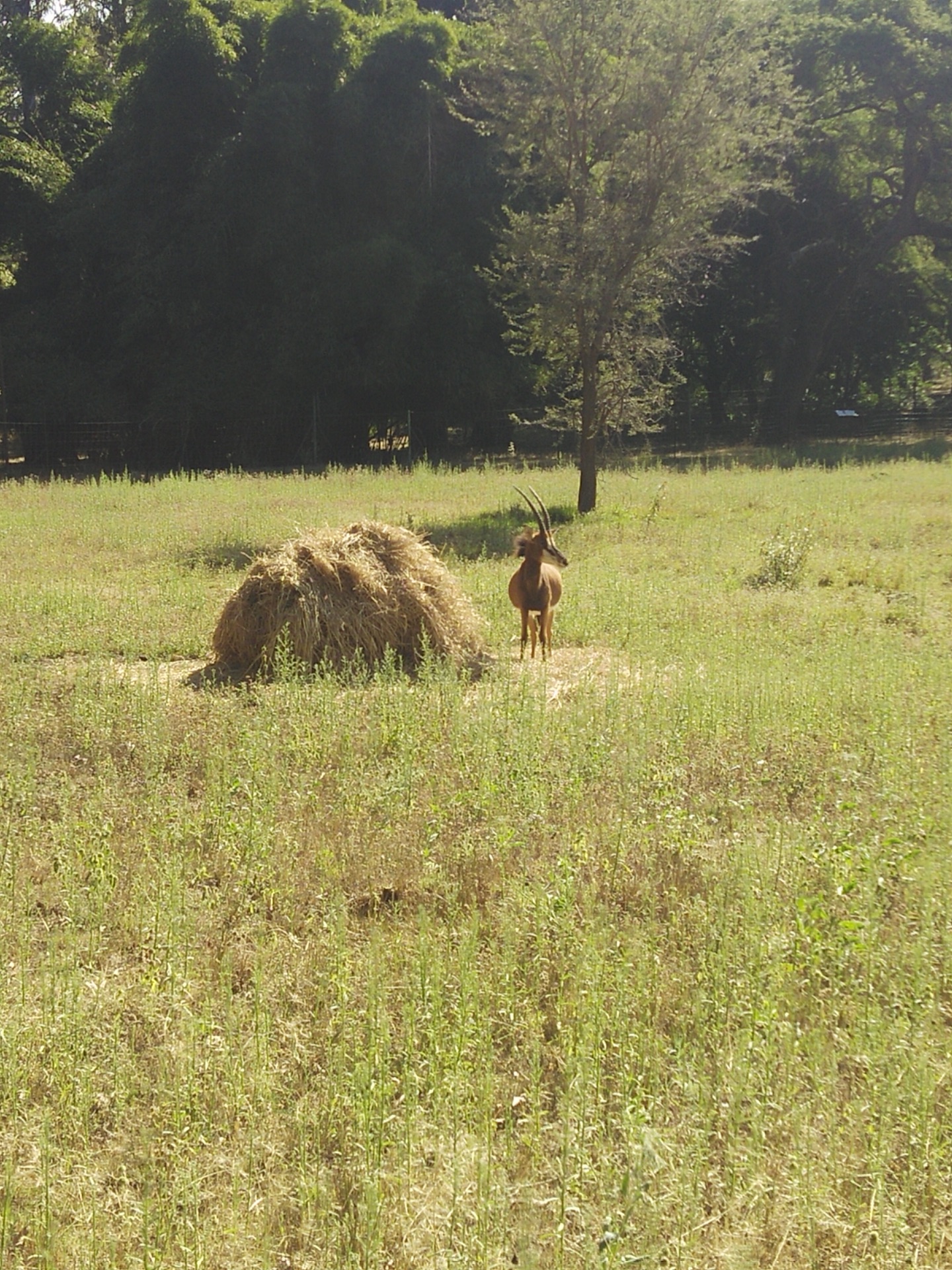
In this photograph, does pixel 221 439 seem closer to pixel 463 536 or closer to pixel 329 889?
pixel 463 536

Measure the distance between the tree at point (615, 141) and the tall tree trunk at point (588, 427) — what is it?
2 cm

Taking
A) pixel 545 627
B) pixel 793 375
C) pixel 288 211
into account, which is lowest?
pixel 545 627

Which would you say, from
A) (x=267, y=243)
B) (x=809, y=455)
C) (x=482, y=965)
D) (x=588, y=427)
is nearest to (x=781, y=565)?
(x=588, y=427)

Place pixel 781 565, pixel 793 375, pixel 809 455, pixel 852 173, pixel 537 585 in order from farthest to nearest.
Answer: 1. pixel 793 375
2. pixel 852 173
3. pixel 809 455
4. pixel 781 565
5. pixel 537 585

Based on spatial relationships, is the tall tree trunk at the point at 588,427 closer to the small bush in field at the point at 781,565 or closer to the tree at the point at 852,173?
the small bush in field at the point at 781,565

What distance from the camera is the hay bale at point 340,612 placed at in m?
8.16

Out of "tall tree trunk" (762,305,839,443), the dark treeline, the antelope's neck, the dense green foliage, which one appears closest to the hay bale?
the antelope's neck

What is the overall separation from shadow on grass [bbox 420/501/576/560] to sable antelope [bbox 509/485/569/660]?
3970 mm

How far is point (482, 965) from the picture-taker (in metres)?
4.16

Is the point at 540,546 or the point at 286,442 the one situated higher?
the point at 286,442

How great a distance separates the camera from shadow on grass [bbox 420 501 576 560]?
14.3 metres

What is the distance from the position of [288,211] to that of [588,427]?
13.7 metres

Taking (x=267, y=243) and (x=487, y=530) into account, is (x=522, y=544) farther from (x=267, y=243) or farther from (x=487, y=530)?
(x=267, y=243)

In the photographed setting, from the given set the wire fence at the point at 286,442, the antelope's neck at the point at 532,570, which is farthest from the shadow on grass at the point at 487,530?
the wire fence at the point at 286,442
